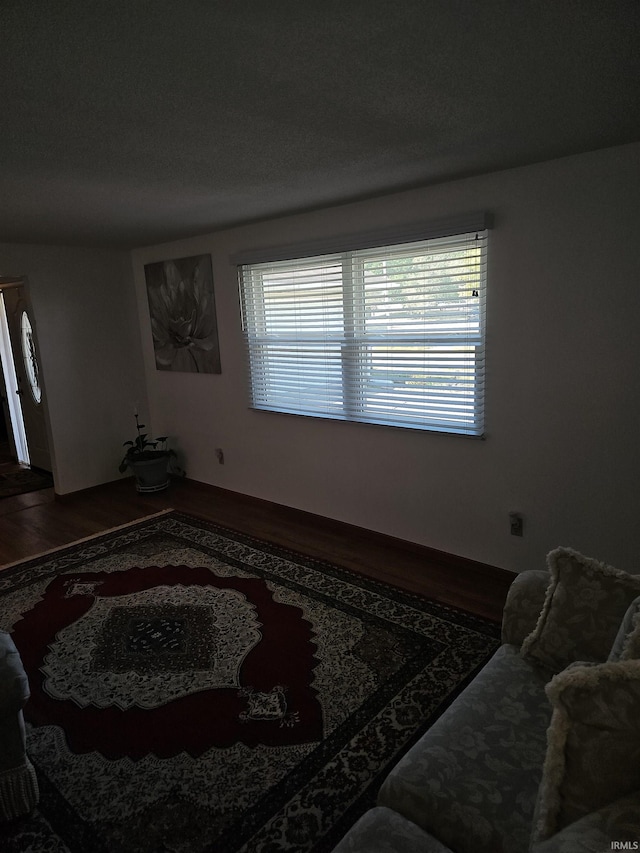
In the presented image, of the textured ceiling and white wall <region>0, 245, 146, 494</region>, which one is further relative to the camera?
white wall <region>0, 245, 146, 494</region>

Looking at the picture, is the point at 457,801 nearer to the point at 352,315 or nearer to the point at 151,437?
the point at 352,315

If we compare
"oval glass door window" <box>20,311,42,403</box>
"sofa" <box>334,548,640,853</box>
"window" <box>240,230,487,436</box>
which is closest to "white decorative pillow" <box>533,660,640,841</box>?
"sofa" <box>334,548,640,853</box>

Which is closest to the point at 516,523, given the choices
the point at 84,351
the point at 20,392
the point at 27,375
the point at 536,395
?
the point at 536,395

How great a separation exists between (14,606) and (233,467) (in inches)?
85.2

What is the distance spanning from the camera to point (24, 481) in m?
5.74

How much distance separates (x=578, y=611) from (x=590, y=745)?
0.69m

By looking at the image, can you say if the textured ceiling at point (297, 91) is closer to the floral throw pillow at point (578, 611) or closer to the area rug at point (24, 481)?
the floral throw pillow at point (578, 611)

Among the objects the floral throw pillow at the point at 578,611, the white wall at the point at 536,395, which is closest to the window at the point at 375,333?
the white wall at the point at 536,395

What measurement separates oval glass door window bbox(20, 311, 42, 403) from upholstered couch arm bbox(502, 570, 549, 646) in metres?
5.15

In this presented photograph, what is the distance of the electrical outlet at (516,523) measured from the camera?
10.3 ft

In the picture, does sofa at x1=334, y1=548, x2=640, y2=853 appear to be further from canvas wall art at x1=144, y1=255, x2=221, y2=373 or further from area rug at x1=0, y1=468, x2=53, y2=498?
area rug at x1=0, y1=468, x2=53, y2=498

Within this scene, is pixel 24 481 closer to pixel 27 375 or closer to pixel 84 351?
pixel 27 375

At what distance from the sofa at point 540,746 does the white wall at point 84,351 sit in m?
4.47

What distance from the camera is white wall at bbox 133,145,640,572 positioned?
262 cm
